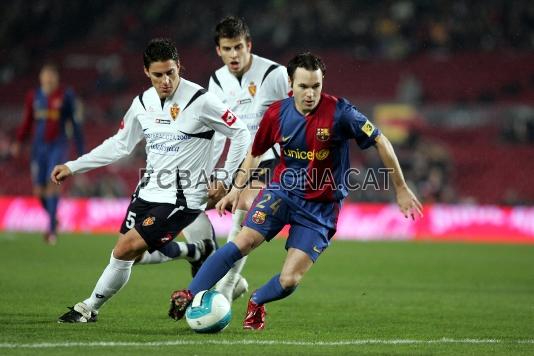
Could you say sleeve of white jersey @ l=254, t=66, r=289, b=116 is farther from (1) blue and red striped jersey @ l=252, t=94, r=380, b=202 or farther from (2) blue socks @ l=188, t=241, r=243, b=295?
(2) blue socks @ l=188, t=241, r=243, b=295

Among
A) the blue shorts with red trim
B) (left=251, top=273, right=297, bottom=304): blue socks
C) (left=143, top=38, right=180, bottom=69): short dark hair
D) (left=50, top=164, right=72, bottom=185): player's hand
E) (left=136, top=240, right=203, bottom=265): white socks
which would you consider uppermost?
(left=143, top=38, right=180, bottom=69): short dark hair

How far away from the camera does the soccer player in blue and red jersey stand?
6.70 meters

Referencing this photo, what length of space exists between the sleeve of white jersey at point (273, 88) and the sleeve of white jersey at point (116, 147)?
1.39 m

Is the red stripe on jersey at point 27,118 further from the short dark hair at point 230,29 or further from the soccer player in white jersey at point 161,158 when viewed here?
the soccer player in white jersey at point 161,158

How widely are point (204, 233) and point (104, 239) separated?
9.46 meters

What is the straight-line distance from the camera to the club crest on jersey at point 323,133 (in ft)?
22.1

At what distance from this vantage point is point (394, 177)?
6.52 meters

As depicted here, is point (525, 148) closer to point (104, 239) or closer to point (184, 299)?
point (104, 239)

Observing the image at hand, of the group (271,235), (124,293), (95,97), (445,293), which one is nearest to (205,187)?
(271,235)

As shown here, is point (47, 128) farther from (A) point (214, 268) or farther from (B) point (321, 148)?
(B) point (321, 148)

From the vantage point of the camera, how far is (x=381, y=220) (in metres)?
20.7

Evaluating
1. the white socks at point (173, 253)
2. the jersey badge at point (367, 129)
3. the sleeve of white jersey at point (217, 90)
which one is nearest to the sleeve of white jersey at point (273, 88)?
the sleeve of white jersey at point (217, 90)

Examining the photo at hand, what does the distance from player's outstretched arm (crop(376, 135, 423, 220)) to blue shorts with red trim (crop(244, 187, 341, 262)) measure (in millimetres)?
598

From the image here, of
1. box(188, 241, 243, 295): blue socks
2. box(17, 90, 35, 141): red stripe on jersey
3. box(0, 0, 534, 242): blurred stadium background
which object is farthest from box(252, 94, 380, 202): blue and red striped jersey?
box(0, 0, 534, 242): blurred stadium background
